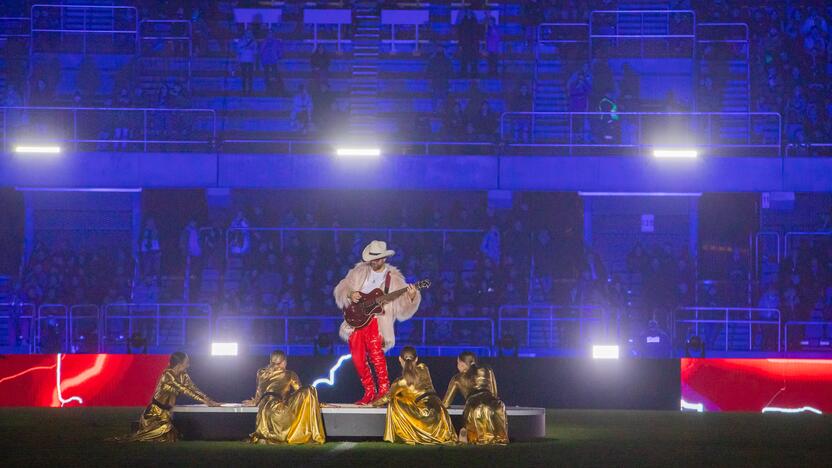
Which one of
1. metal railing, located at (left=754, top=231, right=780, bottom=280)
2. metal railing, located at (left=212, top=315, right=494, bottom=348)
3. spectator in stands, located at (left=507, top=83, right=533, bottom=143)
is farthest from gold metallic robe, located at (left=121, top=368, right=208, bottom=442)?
metal railing, located at (left=754, top=231, right=780, bottom=280)

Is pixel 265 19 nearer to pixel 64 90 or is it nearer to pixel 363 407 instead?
pixel 64 90

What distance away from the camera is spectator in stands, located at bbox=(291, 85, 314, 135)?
28.0 m

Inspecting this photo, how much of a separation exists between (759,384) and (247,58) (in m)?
15.0

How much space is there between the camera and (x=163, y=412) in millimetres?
13523

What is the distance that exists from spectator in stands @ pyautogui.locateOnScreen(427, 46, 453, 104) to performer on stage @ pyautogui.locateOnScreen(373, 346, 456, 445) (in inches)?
639

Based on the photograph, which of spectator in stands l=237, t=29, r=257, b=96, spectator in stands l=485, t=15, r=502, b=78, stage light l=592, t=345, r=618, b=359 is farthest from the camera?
spectator in stands l=485, t=15, r=502, b=78

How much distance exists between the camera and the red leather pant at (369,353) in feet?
47.9

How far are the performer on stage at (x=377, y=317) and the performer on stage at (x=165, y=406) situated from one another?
1769 millimetres

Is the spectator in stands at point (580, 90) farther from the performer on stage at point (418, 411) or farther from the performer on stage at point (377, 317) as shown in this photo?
the performer on stage at point (418, 411)

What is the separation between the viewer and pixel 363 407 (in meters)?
13.7

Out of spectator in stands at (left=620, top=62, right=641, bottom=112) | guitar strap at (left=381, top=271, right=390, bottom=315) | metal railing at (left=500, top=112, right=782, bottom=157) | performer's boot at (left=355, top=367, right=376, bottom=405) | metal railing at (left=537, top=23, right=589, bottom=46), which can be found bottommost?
performer's boot at (left=355, top=367, right=376, bottom=405)

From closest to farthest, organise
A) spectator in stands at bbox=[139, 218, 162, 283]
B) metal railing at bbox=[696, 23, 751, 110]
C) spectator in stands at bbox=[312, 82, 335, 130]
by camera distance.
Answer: spectator in stands at bbox=[139, 218, 162, 283]
spectator in stands at bbox=[312, 82, 335, 130]
metal railing at bbox=[696, 23, 751, 110]

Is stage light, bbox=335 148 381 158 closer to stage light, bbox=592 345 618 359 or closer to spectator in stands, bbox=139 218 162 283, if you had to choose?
spectator in stands, bbox=139 218 162 283

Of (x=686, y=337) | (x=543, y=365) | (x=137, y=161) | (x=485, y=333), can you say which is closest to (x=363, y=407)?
(x=543, y=365)
